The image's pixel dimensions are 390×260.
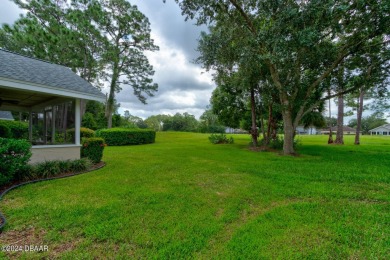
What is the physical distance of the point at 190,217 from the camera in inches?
107

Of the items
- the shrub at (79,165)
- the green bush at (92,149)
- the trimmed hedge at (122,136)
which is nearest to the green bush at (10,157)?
the shrub at (79,165)

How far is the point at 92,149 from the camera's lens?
6.49m

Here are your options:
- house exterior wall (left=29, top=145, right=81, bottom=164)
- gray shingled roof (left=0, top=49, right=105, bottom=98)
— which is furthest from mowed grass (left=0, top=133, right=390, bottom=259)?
gray shingled roof (left=0, top=49, right=105, bottom=98)

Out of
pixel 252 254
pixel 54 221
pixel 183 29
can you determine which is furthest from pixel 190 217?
pixel 183 29

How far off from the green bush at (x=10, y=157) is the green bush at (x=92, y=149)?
7.08ft

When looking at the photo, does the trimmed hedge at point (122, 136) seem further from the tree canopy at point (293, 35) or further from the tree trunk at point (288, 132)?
the tree trunk at point (288, 132)

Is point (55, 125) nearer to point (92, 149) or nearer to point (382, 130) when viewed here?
point (92, 149)

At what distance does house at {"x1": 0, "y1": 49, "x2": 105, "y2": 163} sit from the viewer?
15.6ft

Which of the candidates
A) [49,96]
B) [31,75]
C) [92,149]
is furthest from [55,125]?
[31,75]

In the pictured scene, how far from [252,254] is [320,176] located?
434 cm

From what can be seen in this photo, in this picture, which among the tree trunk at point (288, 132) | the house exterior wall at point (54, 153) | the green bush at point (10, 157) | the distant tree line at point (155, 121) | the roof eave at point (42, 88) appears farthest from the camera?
the distant tree line at point (155, 121)

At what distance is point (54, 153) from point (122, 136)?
8.71 m

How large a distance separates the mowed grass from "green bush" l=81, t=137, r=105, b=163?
1825 mm

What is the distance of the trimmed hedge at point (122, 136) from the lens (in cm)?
1380
